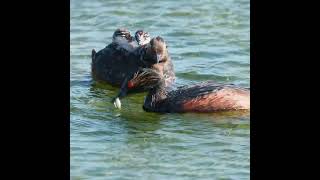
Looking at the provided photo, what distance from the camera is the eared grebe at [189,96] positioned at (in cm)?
880

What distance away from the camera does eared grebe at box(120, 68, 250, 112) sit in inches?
347

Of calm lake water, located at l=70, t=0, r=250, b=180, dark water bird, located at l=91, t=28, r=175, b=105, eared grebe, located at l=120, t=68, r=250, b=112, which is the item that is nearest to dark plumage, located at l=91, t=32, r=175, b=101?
dark water bird, located at l=91, t=28, r=175, b=105

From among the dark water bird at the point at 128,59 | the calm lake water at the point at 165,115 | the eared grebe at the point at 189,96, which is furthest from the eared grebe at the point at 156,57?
the eared grebe at the point at 189,96

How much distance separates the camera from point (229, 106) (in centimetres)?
881

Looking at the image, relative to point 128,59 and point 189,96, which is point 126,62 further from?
point 189,96

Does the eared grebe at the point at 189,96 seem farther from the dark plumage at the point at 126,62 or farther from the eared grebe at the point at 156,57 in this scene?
the eared grebe at the point at 156,57

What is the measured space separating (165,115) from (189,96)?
1.05ft

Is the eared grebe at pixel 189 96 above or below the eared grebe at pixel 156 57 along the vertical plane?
below

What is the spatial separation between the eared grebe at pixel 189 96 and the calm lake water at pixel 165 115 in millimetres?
104

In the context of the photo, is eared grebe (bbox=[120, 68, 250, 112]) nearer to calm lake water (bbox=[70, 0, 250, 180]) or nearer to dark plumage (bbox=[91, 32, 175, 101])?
calm lake water (bbox=[70, 0, 250, 180])

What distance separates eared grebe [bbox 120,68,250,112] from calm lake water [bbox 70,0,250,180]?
0.10 meters

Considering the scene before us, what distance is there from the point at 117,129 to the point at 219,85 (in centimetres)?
147

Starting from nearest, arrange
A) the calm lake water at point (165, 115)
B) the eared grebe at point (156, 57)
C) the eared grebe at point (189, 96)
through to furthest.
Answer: the calm lake water at point (165, 115), the eared grebe at point (189, 96), the eared grebe at point (156, 57)

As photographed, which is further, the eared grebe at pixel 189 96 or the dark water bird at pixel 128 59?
the dark water bird at pixel 128 59
